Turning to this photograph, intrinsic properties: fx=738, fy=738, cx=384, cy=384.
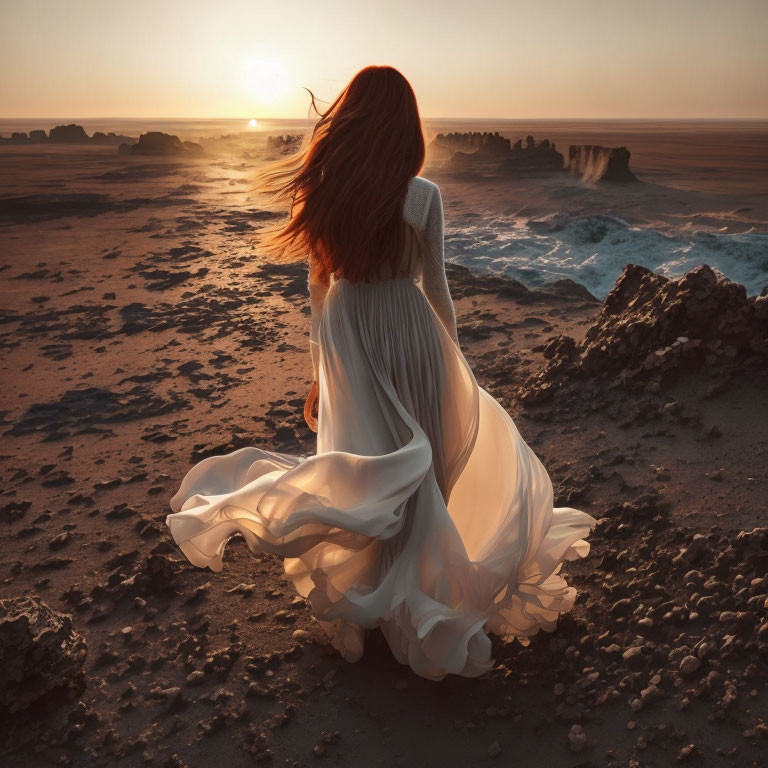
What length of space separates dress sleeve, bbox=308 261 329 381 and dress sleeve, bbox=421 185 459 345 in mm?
452

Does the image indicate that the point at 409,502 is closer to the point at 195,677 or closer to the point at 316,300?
the point at 316,300

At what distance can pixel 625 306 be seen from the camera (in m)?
5.32

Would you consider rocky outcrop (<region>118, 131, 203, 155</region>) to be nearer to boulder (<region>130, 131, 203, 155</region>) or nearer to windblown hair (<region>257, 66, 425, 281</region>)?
boulder (<region>130, 131, 203, 155</region>)

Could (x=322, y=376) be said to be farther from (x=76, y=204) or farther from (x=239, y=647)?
(x=76, y=204)

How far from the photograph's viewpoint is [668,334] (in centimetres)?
470

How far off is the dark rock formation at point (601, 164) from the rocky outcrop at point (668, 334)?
14884 mm

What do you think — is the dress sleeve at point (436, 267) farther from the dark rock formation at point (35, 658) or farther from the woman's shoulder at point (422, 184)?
the dark rock formation at point (35, 658)

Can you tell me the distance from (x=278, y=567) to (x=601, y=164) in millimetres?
18521

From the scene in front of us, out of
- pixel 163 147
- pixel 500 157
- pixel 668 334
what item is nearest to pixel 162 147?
pixel 163 147

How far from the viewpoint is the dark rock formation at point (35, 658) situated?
8.69ft

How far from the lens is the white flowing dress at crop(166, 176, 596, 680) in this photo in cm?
255

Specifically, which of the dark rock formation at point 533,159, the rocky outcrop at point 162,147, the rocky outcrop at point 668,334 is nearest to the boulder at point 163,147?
the rocky outcrop at point 162,147

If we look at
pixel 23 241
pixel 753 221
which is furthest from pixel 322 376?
pixel 753 221

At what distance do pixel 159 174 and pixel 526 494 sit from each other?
78.0ft
